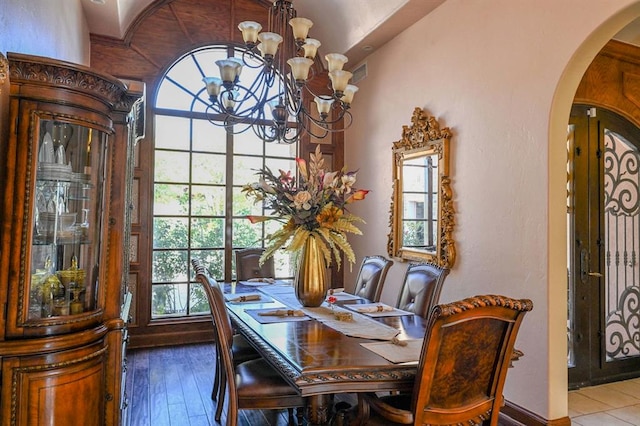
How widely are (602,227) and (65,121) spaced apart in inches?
161

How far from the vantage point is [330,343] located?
79.4 inches

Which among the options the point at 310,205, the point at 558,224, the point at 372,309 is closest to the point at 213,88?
the point at 310,205

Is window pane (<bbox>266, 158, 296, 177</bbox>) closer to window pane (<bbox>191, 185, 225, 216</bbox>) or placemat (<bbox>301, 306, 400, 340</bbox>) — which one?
window pane (<bbox>191, 185, 225, 216</bbox>)

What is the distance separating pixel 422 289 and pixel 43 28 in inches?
113

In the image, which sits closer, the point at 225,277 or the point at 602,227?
the point at 602,227

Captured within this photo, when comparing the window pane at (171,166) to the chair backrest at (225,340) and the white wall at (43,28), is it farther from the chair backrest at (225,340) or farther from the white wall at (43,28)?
the chair backrest at (225,340)

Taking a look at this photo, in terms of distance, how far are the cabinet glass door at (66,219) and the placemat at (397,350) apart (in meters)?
1.36

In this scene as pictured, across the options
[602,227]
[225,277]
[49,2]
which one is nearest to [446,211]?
[602,227]

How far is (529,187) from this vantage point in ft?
9.62

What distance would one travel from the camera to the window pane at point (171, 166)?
15.8ft

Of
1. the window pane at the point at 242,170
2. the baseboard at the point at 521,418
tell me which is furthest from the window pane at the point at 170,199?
the baseboard at the point at 521,418

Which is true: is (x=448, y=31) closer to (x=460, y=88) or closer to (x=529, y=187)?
(x=460, y=88)

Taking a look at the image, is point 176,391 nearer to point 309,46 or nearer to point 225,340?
point 225,340

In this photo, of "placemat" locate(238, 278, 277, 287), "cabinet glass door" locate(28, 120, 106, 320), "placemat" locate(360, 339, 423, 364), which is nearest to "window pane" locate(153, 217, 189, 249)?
"placemat" locate(238, 278, 277, 287)
